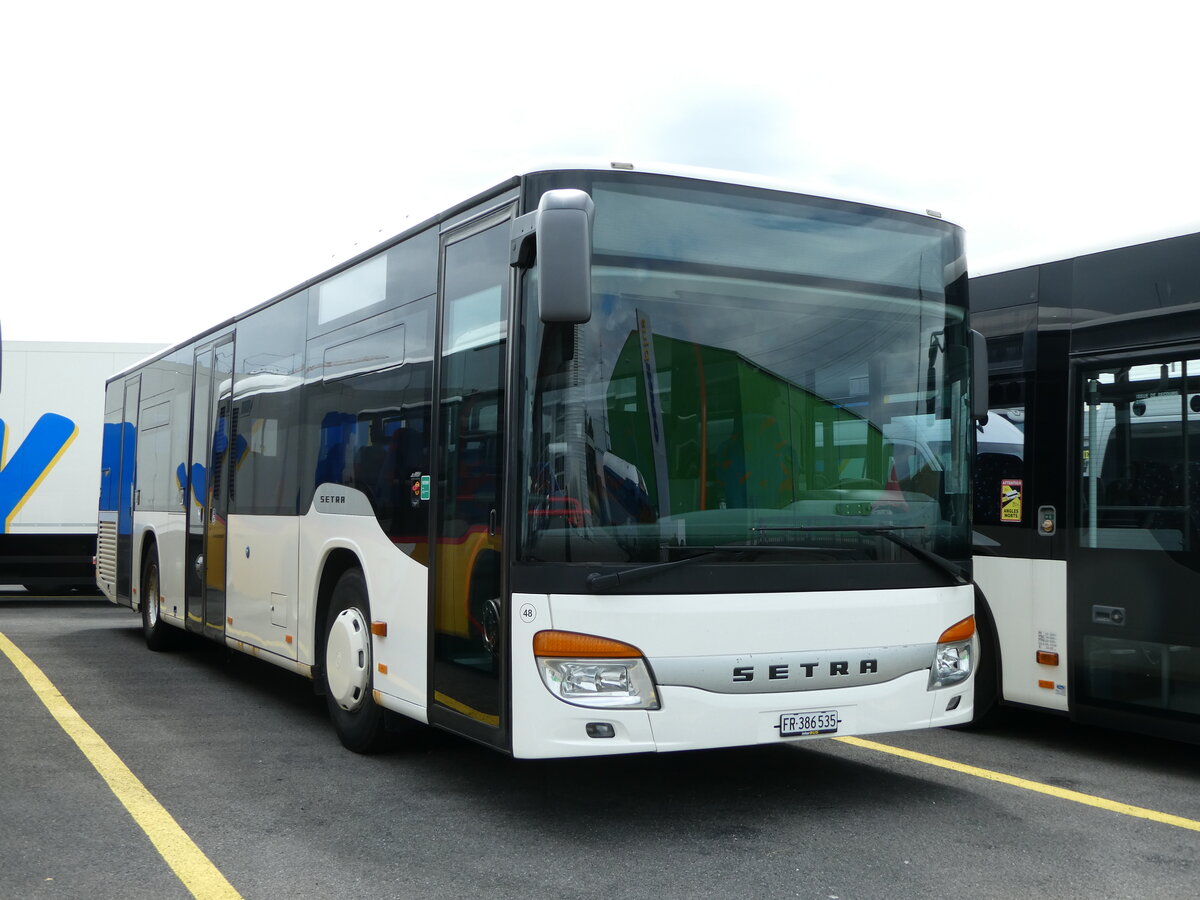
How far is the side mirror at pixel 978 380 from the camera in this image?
21.0 feet

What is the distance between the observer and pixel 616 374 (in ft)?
17.9

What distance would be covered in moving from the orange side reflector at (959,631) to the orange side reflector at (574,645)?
1.75 meters

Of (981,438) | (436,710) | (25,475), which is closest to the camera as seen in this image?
(436,710)

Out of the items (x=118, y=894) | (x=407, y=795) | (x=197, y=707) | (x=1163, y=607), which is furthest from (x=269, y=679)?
(x=1163, y=607)

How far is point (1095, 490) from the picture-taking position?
7359 mm

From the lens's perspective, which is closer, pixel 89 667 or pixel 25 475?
pixel 89 667

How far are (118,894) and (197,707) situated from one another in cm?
462

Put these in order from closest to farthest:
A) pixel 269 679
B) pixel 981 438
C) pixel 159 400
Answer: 1. pixel 981 438
2. pixel 269 679
3. pixel 159 400

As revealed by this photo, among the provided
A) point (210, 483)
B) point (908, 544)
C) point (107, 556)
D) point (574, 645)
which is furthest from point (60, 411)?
point (908, 544)

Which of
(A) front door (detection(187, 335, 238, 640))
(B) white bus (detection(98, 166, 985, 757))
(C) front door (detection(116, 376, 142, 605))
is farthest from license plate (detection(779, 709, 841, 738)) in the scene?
(C) front door (detection(116, 376, 142, 605))

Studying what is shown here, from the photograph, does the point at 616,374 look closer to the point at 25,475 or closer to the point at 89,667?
the point at 89,667

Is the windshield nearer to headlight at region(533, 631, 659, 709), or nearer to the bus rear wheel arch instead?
headlight at region(533, 631, 659, 709)

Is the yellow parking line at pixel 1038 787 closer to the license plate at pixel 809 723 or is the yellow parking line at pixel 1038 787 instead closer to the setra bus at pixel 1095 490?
the setra bus at pixel 1095 490

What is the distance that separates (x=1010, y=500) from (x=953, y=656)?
78.1 inches
